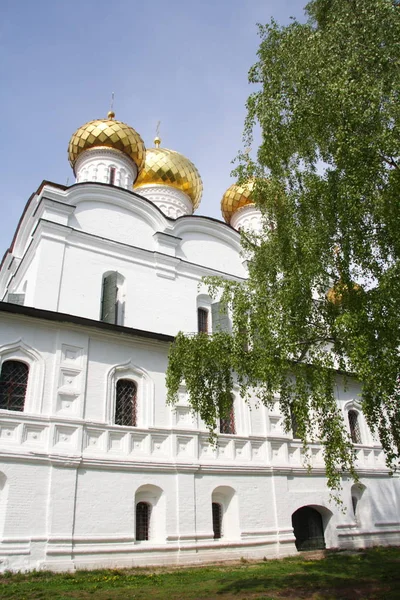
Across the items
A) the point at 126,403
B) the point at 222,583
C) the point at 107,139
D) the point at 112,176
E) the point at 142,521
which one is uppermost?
the point at 107,139

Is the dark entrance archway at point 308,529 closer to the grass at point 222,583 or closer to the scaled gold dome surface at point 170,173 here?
the grass at point 222,583

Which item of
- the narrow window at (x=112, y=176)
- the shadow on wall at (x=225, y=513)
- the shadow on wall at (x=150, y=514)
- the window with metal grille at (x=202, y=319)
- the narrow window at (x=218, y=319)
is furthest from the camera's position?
the narrow window at (x=112, y=176)

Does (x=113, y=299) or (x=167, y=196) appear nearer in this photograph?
(x=113, y=299)

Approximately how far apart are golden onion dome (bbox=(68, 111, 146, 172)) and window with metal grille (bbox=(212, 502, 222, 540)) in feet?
34.2

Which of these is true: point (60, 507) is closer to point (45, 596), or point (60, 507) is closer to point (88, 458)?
point (88, 458)

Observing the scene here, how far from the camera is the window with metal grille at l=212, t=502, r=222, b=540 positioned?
10641mm

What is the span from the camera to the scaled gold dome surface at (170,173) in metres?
18.0

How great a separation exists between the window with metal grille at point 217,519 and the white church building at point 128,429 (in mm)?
30

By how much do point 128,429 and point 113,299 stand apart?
123 inches

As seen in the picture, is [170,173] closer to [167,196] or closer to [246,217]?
[167,196]

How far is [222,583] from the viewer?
7613 mm

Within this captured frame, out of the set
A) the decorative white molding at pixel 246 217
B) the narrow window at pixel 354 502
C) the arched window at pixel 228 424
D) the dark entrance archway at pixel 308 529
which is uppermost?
the decorative white molding at pixel 246 217

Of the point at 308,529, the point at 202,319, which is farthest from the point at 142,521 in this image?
the point at 202,319

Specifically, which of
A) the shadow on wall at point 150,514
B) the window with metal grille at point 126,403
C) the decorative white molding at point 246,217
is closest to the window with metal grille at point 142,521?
the shadow on wall at point 150,514
